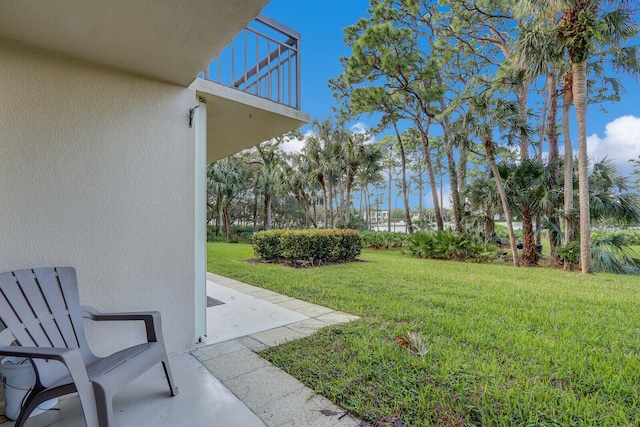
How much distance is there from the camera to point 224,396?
2188 mm

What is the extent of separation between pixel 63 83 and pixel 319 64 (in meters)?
17.8

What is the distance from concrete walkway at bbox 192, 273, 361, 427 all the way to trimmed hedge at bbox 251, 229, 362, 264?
4648 mm

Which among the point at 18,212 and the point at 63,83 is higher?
the point at 63,83

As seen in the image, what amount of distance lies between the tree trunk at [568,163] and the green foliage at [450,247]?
6.98 ft

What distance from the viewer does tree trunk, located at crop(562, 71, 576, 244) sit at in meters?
8.52

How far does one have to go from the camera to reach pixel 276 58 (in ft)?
12.7

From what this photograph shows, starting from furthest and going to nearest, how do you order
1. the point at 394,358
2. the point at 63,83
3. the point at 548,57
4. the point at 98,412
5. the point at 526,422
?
the point at 548,57 → the point at 394,358 → the point at 63,83 → the point at 526,422 → the point at 98,412

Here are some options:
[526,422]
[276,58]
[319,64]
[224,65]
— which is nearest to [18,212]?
[224,65]

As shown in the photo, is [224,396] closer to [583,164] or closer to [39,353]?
[39,353]

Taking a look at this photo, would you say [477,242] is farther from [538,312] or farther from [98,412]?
[98,412]

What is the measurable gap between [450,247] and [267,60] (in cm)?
936

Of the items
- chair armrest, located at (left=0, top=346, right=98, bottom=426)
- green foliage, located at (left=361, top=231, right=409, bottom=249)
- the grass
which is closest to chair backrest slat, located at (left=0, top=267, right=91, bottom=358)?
chair armrest, located at (left=0, top=346, right=98, bottom=426)

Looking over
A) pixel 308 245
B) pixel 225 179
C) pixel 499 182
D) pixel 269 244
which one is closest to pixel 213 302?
pixel 308 245

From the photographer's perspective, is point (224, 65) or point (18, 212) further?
point (224, 65)
